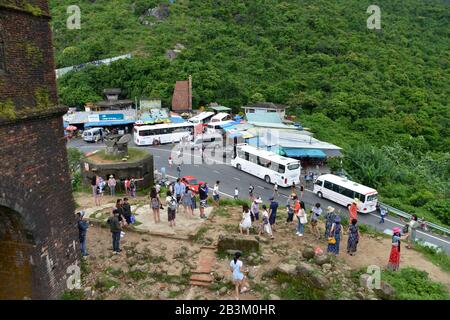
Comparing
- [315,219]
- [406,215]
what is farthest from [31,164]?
[406,215]

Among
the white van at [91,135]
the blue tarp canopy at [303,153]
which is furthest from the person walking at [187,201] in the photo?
the white van at [91,135]

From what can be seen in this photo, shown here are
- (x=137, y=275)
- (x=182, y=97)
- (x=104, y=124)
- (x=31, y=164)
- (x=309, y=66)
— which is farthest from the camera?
(x=309, y=66)

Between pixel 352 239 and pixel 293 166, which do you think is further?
A: pixel 293 166

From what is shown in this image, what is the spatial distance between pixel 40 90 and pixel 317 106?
44406 mm

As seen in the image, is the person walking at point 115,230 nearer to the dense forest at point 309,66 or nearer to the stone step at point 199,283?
the stone step at point 199,283

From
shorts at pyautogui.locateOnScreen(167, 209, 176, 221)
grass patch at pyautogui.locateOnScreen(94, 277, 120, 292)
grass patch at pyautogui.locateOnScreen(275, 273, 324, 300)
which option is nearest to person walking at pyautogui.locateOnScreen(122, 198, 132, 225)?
shorts at pyautogui.locateOnScreen(167, 209, 176, 221)

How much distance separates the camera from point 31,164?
9.27 m

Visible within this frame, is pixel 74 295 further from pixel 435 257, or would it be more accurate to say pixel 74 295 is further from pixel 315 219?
pixel 435 257

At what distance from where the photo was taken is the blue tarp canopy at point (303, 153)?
3088 cm

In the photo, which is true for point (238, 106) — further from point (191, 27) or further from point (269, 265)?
point (269, 265)

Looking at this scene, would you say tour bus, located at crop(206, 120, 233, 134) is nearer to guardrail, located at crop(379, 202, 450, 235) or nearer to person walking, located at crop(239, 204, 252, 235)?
guardrail, located at crop(379, 202, 450, 235)

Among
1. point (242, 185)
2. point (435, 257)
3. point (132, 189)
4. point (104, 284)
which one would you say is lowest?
point (242, 185)

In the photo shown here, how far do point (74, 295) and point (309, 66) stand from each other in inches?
2228

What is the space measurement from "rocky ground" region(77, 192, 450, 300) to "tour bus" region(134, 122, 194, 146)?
2224cm
